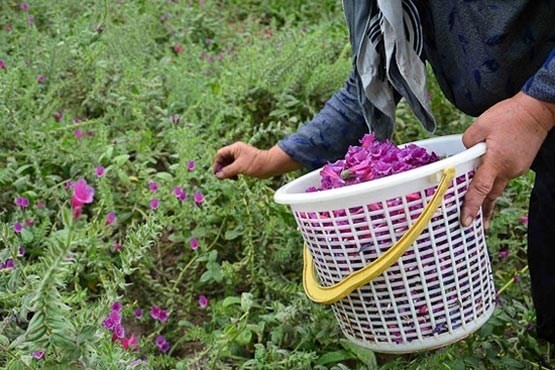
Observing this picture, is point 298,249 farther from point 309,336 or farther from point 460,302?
point 460,302

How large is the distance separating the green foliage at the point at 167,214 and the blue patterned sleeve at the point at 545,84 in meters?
0.57

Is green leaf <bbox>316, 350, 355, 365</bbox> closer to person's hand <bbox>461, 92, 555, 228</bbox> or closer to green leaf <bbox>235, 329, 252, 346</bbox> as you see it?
green leaf <bbox>235, 329, 252, 346</bbox>

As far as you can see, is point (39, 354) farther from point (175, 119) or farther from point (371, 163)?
point (175, 119)

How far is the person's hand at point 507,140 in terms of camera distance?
148 cm

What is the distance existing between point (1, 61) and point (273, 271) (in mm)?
1310

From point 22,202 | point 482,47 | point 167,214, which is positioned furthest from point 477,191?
point 22,202

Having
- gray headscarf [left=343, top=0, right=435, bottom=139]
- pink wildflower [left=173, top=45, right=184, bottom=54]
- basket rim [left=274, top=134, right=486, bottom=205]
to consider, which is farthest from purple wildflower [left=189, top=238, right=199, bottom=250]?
pink wildflower [left=173, top=45, right=184, bottom=54]

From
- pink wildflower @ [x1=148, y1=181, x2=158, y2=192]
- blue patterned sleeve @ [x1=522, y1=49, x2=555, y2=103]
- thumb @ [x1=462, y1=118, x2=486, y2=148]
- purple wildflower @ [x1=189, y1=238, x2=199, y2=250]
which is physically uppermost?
blue patterned sleeve @ [x1=522, y1=49, x2=555, y2=103]

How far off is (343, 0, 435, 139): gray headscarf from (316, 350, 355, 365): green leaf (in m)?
0.52

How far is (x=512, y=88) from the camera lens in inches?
69.1

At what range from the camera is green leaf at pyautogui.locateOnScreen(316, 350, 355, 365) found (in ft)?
6.53

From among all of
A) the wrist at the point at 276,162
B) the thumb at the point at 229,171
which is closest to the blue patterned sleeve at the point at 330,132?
the wrist at the point at 276,162

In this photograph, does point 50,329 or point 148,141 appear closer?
point 50,329

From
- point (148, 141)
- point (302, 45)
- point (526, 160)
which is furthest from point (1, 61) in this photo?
point (526, 160)
